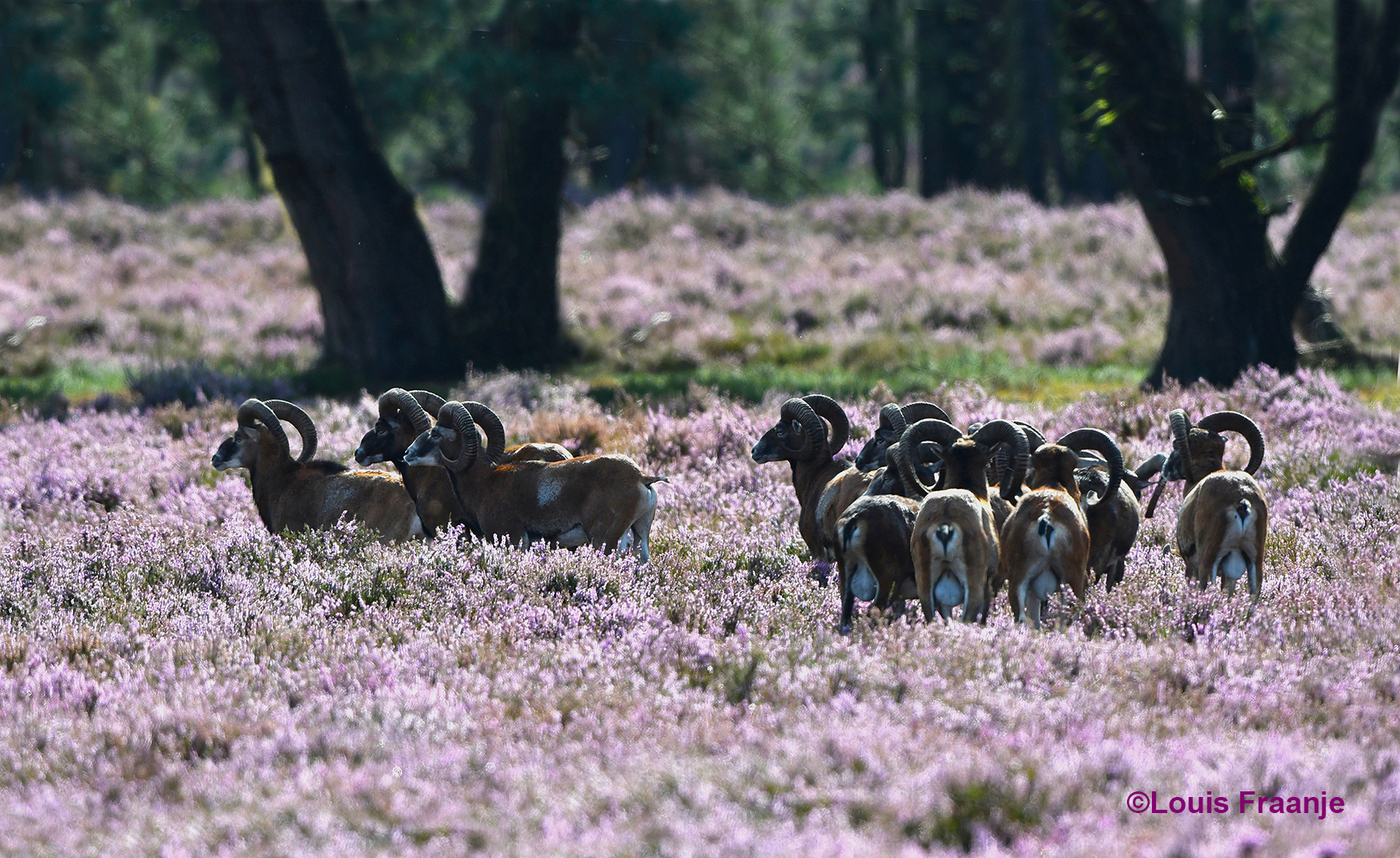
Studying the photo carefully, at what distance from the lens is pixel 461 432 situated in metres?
9.09

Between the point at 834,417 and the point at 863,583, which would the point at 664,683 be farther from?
the point at 834,417

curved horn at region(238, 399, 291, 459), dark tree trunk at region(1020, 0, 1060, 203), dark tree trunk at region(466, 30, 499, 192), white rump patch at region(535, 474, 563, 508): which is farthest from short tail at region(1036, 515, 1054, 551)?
dark tree trunk at region(466, 30, 499, 192)

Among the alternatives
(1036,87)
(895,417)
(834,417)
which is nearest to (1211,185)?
(834,417)

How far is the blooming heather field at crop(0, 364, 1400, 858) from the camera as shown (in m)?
4.64

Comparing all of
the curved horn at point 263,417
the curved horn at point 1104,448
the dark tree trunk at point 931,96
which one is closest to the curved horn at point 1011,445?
the curved horn at point 1104,448

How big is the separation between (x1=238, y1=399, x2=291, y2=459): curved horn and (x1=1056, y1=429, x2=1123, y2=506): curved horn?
5301 millimetres

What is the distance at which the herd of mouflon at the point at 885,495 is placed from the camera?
279 inches

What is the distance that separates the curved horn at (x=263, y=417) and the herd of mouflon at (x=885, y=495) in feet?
0.08

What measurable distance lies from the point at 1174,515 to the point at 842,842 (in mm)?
6038

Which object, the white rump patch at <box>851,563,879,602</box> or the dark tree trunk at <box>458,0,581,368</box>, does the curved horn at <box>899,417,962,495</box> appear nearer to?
the white rump patch at <box>851,563,879,602</box>

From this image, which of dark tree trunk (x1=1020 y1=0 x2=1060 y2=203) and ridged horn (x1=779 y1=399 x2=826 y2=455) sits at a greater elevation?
dark tree trunk (x1=1020 y1=0 x2=1060 y2=203)

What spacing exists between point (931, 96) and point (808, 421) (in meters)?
29.8

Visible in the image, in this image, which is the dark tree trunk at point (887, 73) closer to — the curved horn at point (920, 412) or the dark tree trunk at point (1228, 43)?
the dark tree trunk at point (1228, 43)

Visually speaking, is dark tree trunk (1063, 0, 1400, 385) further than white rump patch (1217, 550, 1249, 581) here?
Yes
